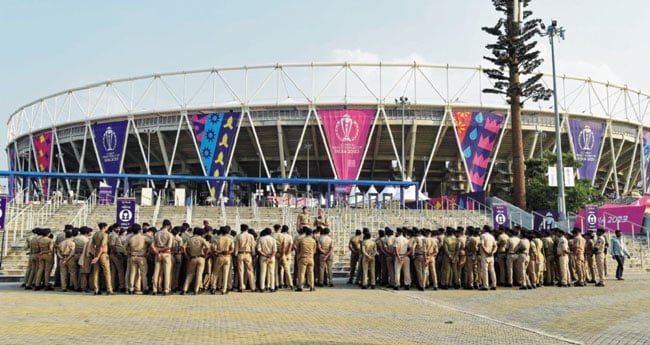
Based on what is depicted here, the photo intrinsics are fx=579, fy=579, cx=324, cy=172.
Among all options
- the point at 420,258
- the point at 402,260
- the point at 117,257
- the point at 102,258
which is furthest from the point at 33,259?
the point at 420,258

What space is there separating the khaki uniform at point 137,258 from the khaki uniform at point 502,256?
8746mm

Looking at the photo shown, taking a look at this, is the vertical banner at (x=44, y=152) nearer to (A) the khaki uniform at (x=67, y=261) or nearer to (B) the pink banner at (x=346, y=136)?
(B) the pink banner at (x=346, y=136)

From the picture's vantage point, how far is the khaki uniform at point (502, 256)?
14945 mm

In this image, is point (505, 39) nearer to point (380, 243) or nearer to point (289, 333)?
point (380, 243)

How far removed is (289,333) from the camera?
25.4 feet

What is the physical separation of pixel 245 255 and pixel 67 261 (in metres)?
4.15

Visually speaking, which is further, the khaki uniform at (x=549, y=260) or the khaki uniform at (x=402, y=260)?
the khaki uniform at (x=549, y=260)

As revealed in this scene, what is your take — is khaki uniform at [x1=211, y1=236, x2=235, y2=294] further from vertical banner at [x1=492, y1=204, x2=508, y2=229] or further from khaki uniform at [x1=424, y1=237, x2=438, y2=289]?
vertical banner at [x1=492, y1=204, x2=508, y2=229]

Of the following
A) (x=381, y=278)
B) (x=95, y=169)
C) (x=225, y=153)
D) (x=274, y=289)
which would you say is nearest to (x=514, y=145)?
(x=381, y=278)

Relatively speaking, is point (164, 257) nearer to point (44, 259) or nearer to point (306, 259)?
point (44, 259)

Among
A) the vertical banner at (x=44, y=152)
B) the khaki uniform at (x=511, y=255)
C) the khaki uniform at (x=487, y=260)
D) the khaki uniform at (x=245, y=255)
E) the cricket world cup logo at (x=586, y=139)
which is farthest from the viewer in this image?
the vertical banner at (x=44, y=152)

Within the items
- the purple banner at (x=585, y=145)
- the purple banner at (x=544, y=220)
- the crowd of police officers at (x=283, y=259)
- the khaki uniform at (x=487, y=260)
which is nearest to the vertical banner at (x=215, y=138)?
the purple banner at (x=544, y=220)

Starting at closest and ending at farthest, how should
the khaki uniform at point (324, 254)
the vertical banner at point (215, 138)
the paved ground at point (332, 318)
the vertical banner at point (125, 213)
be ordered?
the paved ground at point (332, 318) < the khaki uniform at point (324, 254) < the vertical banner at point (125, 213) < the vertical banner at point (215, 138)

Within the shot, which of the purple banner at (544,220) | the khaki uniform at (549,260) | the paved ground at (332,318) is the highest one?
the purple banner at (544,220)
